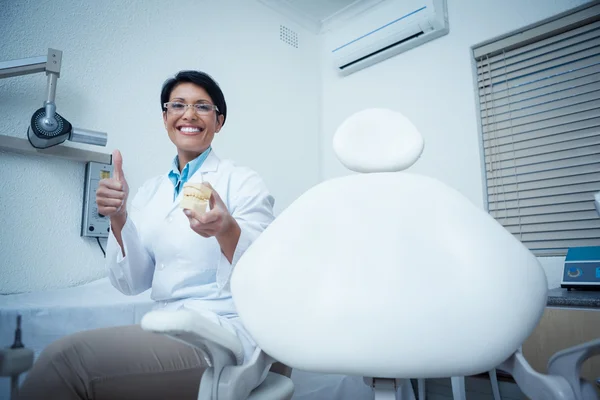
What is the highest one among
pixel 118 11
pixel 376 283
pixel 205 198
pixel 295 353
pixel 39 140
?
pixel 118 11

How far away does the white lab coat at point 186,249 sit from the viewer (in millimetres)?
1040

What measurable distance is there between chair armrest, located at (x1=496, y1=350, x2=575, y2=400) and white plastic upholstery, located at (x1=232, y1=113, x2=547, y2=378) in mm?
103


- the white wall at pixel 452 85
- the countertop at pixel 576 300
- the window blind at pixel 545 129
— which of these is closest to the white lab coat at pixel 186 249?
the countertop at pixel 576 300

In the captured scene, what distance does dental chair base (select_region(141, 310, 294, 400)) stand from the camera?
0.50m

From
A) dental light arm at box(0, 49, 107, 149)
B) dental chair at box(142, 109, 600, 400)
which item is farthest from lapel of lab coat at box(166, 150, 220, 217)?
dental chair at box(142, 109, 600, 400)

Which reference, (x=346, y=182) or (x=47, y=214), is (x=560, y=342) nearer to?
(x=346, y=182)

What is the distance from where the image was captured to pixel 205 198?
83 centimetres

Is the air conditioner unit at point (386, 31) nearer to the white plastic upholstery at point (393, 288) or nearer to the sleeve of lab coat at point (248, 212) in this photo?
the sleeve of lab coat at point (248, 212)

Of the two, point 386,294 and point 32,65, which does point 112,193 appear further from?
point 386,294

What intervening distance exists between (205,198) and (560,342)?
1.22m

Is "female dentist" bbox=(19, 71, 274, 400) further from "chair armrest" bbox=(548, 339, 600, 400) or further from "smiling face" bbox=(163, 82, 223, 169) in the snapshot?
"chair armrest" bbox=(548, 339, 600, 400)

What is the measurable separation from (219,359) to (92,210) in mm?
919

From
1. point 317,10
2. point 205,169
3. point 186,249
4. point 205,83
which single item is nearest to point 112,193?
point 186,249

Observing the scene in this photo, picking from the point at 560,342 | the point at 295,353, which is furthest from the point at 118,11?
the point at 560,342
